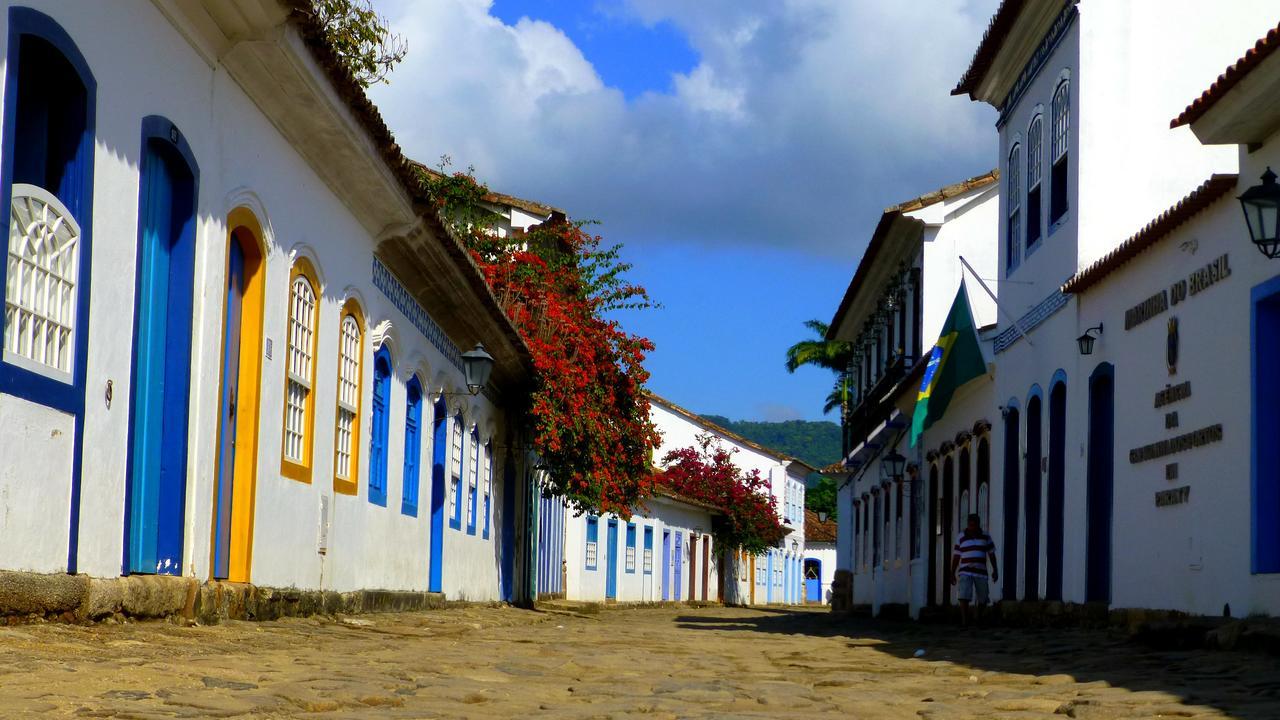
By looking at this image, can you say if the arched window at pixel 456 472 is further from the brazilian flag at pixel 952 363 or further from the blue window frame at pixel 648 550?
the blue window frame at pixel 648 550

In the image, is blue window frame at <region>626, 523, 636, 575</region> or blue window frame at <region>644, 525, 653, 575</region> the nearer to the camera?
blue window frame at <region>626, 523, 636, 575</region>

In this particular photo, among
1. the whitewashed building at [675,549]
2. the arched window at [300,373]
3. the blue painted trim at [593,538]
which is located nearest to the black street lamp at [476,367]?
the arched window at [300,373]

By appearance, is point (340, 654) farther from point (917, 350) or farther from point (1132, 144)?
point (917, 350)

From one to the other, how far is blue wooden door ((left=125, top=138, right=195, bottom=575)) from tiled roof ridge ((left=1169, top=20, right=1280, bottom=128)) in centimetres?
635

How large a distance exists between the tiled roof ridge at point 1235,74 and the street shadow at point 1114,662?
3602 millimetres

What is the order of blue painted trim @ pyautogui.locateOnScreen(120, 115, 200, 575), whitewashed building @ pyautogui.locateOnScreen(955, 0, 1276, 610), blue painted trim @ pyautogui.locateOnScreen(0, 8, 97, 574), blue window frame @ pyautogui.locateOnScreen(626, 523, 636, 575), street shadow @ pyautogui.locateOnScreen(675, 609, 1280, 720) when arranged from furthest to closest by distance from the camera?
blue window frame @ pyautogui.locateOnScreen(626, 523, 636, 575) → whitewashed building @ pyautogui.locateOnScreen(955, 0, 1276, 610) → blue painted trim @ pyautogui.locateOnScreen(120, 115, 200, 575) → street shadow @ pyautogui.locateOnScreen(675, 609, 1280, 720) → blue painted trim @ pyautogui.locateOnScreen(0, 8, 97, 574)

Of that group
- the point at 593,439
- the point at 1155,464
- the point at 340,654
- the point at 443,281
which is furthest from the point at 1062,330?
the point at 340,654

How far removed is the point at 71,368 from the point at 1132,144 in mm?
11740

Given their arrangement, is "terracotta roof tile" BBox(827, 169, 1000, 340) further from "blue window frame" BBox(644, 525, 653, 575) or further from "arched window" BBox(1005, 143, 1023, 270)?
"blue window frame" BBox(644, 525, 653, 575)

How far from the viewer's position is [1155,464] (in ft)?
43.5

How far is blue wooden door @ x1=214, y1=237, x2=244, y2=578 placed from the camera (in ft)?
32.7

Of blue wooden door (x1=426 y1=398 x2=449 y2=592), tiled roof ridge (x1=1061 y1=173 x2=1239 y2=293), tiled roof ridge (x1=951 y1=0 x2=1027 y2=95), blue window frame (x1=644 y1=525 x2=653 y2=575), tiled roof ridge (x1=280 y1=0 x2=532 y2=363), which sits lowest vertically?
blue window frame (x1=644 y1=525 x2=653 y2=575)

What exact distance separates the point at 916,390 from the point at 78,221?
17995 millimetres

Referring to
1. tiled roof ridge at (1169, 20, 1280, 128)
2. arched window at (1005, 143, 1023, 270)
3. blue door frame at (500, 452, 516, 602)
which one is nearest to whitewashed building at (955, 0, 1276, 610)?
arched window at (1005, 143, 1023, 270)
